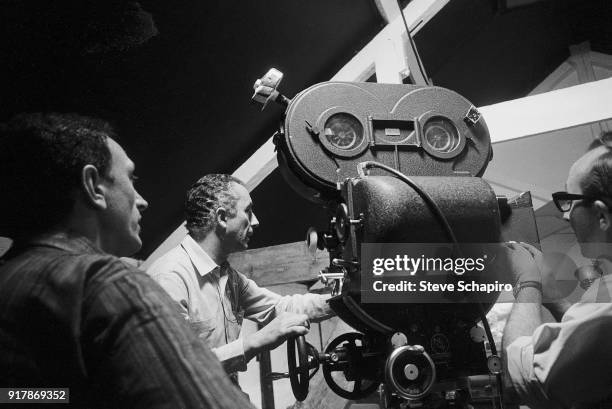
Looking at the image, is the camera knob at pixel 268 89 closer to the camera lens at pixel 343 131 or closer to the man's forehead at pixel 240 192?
the camera lens at pixel 343 131

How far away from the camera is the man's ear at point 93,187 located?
96 cm

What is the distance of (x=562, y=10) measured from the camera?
A: 13.2 ft

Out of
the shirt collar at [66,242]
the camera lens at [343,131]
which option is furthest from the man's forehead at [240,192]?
the shirt collar at [66,242]

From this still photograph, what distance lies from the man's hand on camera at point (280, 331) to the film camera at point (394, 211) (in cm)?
6

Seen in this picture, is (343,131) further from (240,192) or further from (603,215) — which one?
(240,192)

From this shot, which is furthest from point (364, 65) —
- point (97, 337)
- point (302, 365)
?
point (97, 337)

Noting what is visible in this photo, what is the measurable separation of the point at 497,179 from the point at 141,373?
283cm

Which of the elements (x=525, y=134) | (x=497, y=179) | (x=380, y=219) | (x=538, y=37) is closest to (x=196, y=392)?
(x=380, y=219)

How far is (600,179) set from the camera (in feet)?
4.13

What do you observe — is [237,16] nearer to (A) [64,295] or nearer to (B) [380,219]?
(B) [380,219]

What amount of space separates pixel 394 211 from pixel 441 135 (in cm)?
44

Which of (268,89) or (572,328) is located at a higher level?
(268,89)

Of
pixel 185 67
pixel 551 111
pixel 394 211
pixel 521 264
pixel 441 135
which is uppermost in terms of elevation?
pixel 185 67

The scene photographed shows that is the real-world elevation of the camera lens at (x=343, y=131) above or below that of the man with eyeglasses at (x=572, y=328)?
above
